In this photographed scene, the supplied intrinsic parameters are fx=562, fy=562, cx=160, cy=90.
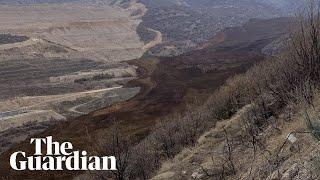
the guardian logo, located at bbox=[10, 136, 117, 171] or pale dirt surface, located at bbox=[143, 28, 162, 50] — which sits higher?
the guardian logo, located at bbox=[10, 136, 117, 171]

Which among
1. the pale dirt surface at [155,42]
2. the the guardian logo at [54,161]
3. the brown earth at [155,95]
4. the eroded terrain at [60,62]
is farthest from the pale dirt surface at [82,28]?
the the guardian logo at [54,161]

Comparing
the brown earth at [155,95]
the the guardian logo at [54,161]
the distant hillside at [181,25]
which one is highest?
the the guardian logo at [54,161]

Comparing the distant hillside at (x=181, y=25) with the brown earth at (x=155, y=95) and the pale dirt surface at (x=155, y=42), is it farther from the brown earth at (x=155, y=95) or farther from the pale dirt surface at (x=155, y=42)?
the brown earth at (x=155, y=95)

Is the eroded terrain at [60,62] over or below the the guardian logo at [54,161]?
below

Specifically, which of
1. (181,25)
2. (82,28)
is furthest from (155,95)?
(181,25)

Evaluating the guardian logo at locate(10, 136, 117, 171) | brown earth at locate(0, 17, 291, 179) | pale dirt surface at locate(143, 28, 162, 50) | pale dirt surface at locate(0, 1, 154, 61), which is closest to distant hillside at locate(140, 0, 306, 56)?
pale dirt surface at locate(143, 28, 162, 50)

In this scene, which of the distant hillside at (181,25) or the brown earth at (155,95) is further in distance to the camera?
the distant hillside at (181,25)

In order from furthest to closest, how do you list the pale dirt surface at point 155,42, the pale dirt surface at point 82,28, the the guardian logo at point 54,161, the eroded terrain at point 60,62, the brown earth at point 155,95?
the pale dirt surface at point 155,42, the pale dirt surface at point 82,28, the eroded terrain at point 60,62, the brown earth at point 155,95, the the guardian logo at point 54,161

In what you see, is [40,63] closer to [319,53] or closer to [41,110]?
[41,110]

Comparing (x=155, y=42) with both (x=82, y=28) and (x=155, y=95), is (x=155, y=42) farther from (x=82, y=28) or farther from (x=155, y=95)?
(x=155, y=95)

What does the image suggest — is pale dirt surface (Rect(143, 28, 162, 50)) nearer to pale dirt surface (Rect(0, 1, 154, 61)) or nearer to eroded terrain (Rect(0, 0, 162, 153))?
Answer: eroded terrain (Rect(0, 0, 162, 153))
